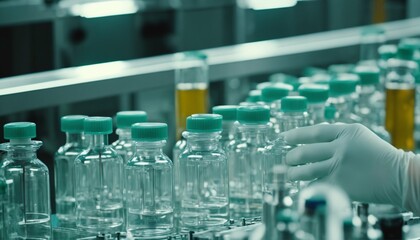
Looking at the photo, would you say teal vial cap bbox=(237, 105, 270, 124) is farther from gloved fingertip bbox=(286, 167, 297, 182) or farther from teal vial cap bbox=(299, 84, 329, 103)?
teal vial cap bbox=(299, 84, 329, 103)

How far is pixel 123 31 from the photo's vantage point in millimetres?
5254

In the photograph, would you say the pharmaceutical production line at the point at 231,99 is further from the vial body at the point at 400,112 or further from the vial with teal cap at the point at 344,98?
the vial body at the point at 400,112

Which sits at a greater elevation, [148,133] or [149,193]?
[148,133]

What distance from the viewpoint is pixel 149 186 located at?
206 cm

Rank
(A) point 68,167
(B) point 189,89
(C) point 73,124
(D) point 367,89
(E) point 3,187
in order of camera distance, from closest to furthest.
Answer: (E) point 3,187, (C) point 73,124, (A) point 68,167, (B) point 189,89, (D) point 367,89

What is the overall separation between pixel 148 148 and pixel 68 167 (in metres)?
0.33

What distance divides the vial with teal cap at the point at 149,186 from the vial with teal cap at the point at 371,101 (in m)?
0.79

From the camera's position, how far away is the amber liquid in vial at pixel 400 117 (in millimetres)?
2684

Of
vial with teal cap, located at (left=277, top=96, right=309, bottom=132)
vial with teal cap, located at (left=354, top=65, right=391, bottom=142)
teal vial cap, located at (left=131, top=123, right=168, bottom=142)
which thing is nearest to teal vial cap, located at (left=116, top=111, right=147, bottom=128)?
teal vial cap, located at (left=131, top=123, right=168, bottom=142)

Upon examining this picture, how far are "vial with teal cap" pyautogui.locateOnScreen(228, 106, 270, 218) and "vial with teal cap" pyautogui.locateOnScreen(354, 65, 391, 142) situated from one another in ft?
1.69

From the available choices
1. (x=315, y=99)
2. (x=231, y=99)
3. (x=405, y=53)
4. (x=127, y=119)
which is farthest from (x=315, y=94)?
(x=231, y=99)

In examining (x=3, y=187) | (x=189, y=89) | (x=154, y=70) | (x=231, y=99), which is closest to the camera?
(x=3, y=187)

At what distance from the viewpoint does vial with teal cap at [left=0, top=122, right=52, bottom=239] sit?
193cm

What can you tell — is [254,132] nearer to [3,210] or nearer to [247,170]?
[247,170]
